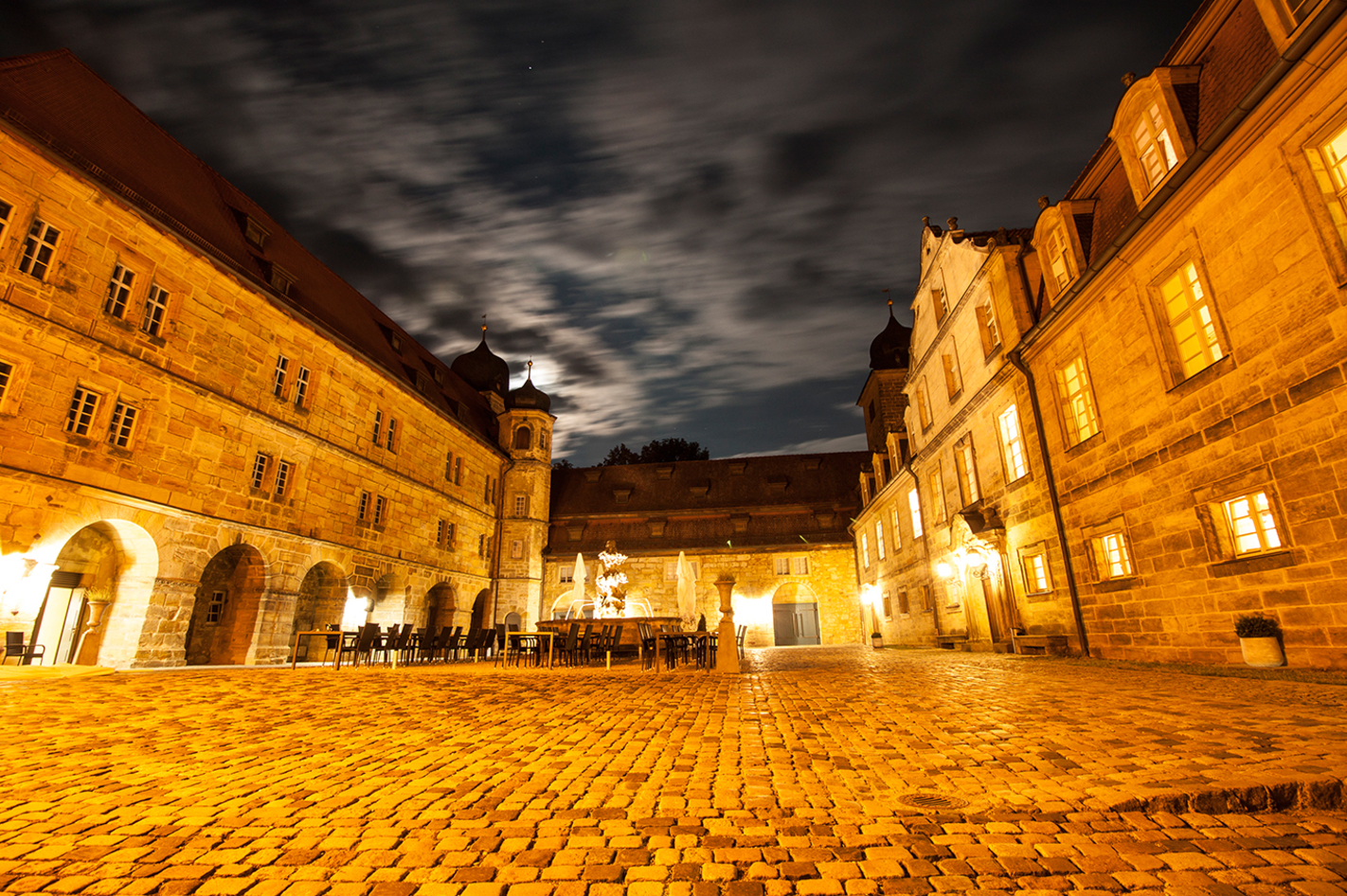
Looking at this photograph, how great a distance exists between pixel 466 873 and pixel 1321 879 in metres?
2.94

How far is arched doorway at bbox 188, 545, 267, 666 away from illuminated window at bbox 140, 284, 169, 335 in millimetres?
5970

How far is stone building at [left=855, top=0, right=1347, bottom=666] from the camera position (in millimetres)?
6410

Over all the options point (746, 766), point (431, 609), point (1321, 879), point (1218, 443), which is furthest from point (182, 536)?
point (1218, 443)

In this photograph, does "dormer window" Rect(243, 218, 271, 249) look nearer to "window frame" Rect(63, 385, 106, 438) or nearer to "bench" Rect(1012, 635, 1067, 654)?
"window frame" Rect(63, 385, 106, 438)

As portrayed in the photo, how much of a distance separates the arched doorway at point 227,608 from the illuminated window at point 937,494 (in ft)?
64.2

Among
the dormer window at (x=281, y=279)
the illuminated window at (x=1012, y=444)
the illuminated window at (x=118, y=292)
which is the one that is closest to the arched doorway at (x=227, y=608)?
the illuminated window at (x=118, y=292)

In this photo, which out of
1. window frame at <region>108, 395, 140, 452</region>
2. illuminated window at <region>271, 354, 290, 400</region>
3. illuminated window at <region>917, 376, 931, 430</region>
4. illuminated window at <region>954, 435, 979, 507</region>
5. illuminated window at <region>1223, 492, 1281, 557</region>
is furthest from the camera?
illuminated window at <region>917, 376, 931, 430</region>

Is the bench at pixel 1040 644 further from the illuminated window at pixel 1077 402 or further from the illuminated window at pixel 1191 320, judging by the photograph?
the illuminated window at pixel 1191 320

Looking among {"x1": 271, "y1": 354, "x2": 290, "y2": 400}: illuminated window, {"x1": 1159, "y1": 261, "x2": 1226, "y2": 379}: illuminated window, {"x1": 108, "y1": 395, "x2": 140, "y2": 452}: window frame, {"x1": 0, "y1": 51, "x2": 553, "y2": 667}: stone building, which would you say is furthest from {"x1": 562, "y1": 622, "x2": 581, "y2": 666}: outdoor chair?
{"x1": 1159, "y1": 261, "x2": 1226, "y2": 379}: illuminated window

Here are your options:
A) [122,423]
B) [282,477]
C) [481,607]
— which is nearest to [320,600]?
[282,477]

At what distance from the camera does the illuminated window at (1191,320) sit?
793 centimetres

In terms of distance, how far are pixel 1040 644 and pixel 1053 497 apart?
2.82 meters

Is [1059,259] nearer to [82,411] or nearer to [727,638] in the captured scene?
[727,638]

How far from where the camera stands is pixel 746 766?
3.77 m
